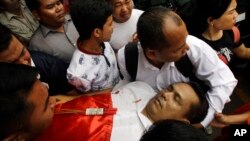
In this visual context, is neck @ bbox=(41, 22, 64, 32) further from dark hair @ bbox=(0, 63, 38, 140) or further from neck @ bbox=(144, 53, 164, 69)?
dark hair @ bbox=(0, 63, 38, 140)

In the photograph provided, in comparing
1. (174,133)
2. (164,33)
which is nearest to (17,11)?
(164,33)

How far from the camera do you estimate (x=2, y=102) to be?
1.07 meters

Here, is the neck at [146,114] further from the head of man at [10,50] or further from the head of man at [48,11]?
the head of man at [48,11]

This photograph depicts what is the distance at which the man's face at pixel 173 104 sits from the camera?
63.5 inches

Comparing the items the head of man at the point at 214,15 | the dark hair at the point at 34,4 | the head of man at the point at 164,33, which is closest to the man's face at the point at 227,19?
the head of man at the point at 214,15

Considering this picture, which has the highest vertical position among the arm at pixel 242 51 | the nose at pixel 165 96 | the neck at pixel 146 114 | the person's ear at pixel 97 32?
the person's ear at pixel 97 32

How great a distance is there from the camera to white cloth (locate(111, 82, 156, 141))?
5.15 ft

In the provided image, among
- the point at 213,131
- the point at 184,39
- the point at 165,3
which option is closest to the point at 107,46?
the point at 184,39

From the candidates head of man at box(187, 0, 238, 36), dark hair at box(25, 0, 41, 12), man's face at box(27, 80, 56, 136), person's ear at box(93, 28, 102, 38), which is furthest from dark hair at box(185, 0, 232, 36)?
man's face at box(27, 80, 56, 136)

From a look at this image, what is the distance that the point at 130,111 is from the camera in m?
1.67

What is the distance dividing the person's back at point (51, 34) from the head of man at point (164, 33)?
0.68 metres

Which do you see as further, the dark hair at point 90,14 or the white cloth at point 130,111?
the dark hair at point 90,14

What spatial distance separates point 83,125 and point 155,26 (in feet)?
2.19

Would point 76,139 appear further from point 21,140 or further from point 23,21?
point 23,21
